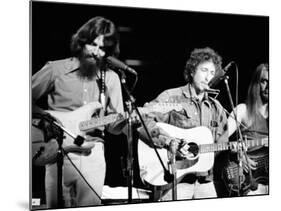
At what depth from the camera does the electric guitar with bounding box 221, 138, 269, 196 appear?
438cm

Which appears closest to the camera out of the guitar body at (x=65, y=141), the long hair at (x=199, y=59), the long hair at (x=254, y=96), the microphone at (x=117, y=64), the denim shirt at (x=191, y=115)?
the guitar body at (x=65, y=141)

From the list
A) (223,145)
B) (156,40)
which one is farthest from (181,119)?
(156,40)

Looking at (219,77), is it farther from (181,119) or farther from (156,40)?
(156,40)

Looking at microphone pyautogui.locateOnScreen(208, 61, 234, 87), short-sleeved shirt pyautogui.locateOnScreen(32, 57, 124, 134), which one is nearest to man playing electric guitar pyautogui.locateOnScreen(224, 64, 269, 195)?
microphone pyautogui.locateOnScreen(208, 61, 234, 87)

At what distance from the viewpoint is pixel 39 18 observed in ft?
12.4

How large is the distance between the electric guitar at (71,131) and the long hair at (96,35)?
450mm

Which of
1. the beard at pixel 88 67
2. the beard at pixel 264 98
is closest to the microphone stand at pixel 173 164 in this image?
the beard at pixel 88 67

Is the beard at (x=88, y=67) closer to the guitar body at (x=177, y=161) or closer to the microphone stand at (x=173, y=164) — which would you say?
the guitar body at (x=177, y=161)

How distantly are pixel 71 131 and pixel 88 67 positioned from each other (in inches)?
20.8

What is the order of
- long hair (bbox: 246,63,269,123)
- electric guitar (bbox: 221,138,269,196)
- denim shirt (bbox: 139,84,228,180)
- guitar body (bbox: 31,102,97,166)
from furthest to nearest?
1. long hair (bbox: 246,63,269,123)
2. electric guitar (bbox: 221,138,269,196)
3. denim shirt (bbox: 139,84,228,180)
4. guitar body (bbox: 31,102,97,166)

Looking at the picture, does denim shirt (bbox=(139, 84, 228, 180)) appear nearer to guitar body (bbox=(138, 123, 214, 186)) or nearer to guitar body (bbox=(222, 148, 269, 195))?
guitar body (bbox=(138, 123, 214, 186))

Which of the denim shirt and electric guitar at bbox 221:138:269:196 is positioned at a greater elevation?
the denim shirt

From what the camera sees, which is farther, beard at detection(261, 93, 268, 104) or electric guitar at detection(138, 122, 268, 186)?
beard at detection(261, 93, 268, 104)

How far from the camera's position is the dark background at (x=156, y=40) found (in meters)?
3.83
